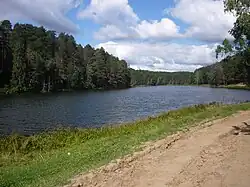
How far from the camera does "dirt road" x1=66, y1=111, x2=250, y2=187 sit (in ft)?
26.0

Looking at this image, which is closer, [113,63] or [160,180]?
[160,180]

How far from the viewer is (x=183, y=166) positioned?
30.2 feet

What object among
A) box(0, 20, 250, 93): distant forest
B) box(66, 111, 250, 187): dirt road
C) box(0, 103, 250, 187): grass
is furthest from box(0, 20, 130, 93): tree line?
box(66, 111, 250, 187): dirt road

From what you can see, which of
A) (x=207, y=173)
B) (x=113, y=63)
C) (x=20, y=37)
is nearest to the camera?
(x=207, y=173)

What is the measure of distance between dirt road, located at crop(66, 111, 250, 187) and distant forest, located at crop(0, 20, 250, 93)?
1780 inches

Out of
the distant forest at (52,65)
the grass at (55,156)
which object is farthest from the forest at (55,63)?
the grass at (55,156)

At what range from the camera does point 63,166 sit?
10.8 meters

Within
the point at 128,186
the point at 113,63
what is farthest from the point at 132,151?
the point at 113,63

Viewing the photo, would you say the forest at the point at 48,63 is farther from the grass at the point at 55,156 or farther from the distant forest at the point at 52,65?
the grass at the point at 55,156

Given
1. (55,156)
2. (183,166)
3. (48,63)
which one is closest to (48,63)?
(48,63)

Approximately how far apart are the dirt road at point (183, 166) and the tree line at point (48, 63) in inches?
3253

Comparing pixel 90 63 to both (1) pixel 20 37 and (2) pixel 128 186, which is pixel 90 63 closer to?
(1) pixel 20 37

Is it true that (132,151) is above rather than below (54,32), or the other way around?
below

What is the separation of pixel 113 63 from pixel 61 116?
11551 cm
